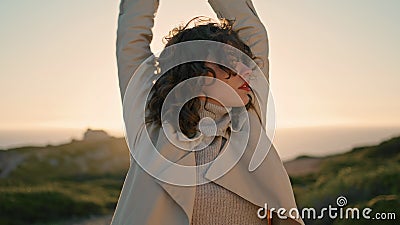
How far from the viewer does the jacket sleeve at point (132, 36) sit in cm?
145

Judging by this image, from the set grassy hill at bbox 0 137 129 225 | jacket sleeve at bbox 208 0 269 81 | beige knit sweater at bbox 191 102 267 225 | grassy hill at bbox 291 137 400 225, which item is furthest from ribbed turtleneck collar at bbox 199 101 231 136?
grassy hill at bbox 0 137 129 225

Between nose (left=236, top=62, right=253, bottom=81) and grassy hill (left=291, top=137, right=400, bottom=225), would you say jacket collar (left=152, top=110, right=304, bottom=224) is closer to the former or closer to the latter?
nose (left=236, top=62, right=253, bottom=81)

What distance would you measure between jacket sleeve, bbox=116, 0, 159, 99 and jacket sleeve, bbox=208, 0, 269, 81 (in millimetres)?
208

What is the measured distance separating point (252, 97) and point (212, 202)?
0.25 meters

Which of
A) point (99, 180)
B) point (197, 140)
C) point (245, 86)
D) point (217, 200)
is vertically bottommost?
point (99, 180)

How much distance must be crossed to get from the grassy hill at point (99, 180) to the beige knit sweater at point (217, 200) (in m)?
2.97

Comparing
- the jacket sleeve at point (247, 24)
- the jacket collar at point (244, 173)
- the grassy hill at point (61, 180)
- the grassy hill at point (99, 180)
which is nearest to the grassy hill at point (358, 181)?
the grassy hill at point (99, 180)

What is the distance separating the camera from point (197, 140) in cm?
137

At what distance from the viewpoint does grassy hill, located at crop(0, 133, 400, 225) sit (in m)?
4.97

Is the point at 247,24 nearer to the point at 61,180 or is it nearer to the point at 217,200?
the point at 217,200

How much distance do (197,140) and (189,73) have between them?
0.15 m

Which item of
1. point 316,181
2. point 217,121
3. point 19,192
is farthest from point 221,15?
point 19,192

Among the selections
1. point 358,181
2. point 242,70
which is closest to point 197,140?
point 242,70

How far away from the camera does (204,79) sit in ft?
4.42
